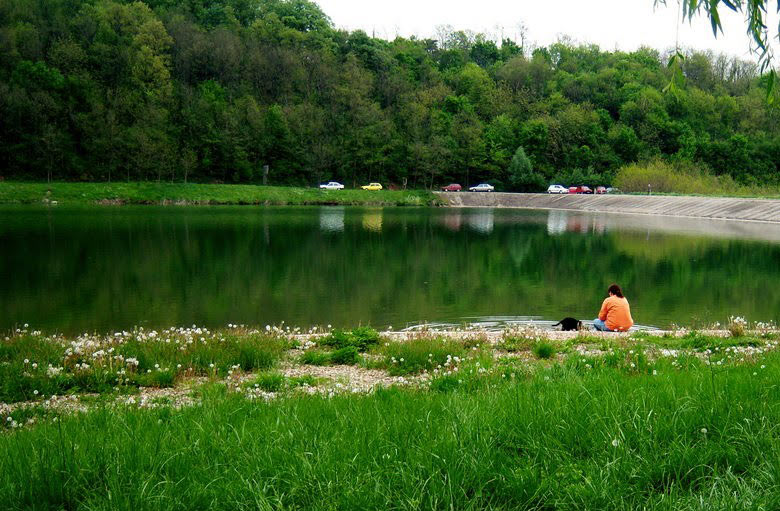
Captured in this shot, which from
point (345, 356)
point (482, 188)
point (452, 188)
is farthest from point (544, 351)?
point (452, 188)

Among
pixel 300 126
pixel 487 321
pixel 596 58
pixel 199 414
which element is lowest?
pixel 487 321

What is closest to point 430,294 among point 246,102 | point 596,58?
point 246,102

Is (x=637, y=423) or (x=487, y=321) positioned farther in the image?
(x=487, y=321)

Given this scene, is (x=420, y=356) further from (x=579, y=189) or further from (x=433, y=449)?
(x=579, y=189)

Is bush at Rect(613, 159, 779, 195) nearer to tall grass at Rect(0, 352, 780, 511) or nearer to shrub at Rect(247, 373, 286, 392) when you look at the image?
shrub at Rect(247, 373, 286, 392)

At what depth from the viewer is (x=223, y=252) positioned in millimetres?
32500

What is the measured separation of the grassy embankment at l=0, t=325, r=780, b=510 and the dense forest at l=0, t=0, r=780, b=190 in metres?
88.2

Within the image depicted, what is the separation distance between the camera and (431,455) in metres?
4.46

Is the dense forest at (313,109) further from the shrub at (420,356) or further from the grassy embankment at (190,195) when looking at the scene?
the shrub at (420,356)

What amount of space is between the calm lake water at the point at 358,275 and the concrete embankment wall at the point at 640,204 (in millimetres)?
19977

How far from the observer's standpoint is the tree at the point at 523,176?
108062 mm

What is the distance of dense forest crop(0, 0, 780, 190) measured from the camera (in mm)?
92188

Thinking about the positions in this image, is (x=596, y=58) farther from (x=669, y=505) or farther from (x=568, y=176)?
(x=669, y=505)

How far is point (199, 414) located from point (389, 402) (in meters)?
1.80
